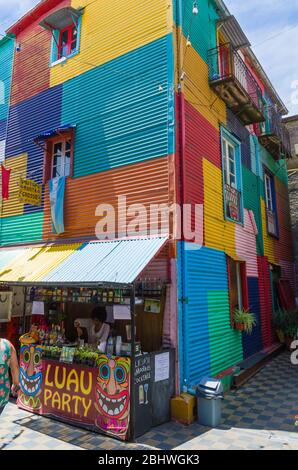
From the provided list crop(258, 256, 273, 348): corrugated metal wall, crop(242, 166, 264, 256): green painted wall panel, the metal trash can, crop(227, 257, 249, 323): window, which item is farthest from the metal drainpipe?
crop(258, 256, 273, 348): corrugated metal wall

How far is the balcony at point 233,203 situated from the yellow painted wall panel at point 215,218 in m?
0.28

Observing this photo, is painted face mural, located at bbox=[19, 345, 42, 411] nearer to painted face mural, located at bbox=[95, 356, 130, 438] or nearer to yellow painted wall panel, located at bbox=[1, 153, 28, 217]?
painted face mural, located at bbox=[95, 356, 130, 438]

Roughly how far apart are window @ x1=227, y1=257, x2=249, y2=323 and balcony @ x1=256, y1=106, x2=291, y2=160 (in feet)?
20.2

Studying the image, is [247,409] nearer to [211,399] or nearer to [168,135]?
[211,399]

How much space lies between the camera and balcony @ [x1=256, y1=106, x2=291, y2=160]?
13644 millimetres

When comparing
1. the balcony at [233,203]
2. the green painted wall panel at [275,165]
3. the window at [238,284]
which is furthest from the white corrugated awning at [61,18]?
the window at [238,284]

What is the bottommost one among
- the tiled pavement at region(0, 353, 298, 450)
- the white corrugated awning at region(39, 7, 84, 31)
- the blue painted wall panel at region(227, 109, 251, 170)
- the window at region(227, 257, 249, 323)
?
the tiled pavement at region(0, 353, 298, 450)

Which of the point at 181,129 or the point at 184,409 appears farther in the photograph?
the point at 181,129

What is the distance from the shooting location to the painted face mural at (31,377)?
700 cm

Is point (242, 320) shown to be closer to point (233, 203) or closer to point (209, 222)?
point (209, 222)

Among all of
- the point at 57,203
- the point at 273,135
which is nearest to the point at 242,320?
the point at 57,203

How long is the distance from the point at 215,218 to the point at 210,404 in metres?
4.67

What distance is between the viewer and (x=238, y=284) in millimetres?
10352

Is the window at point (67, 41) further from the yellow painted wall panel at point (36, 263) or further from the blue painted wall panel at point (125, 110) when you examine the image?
the yellow painted wall panel at point (36, 263)
